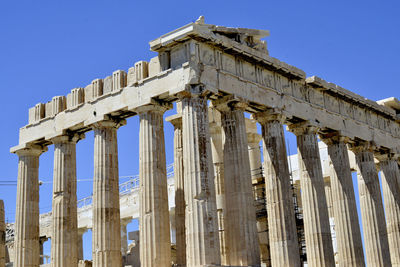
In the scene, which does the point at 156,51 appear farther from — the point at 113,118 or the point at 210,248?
the point at 210,248

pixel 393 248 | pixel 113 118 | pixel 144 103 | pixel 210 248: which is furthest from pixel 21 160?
pixel 393 248

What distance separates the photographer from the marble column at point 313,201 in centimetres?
3391

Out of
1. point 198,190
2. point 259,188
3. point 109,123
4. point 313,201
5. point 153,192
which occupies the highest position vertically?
point 109,123

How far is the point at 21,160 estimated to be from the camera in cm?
3691

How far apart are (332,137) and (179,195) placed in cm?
952

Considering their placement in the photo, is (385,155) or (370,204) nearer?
(370,204)

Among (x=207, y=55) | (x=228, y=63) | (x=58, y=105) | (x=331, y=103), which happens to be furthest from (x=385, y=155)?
(x=58, y=105)

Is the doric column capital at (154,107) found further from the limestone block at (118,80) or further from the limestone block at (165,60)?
the limestone block at (118,80)

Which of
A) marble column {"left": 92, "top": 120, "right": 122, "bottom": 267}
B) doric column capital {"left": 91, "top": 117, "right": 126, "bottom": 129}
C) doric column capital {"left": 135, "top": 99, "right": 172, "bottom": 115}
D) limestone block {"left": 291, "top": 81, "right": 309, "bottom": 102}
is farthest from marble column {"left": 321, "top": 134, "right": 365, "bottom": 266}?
marble column {"left": 92, "top": 120, "right": 122, "bottom": 267}

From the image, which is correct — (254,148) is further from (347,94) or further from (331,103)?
(347,94)

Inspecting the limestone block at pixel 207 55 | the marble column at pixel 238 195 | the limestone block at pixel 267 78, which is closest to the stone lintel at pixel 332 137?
the limestone block at pixel 267 78

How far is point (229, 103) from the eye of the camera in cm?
3145

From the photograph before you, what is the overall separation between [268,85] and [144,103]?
6483 mm

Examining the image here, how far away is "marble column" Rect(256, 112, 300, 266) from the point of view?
31125mm
